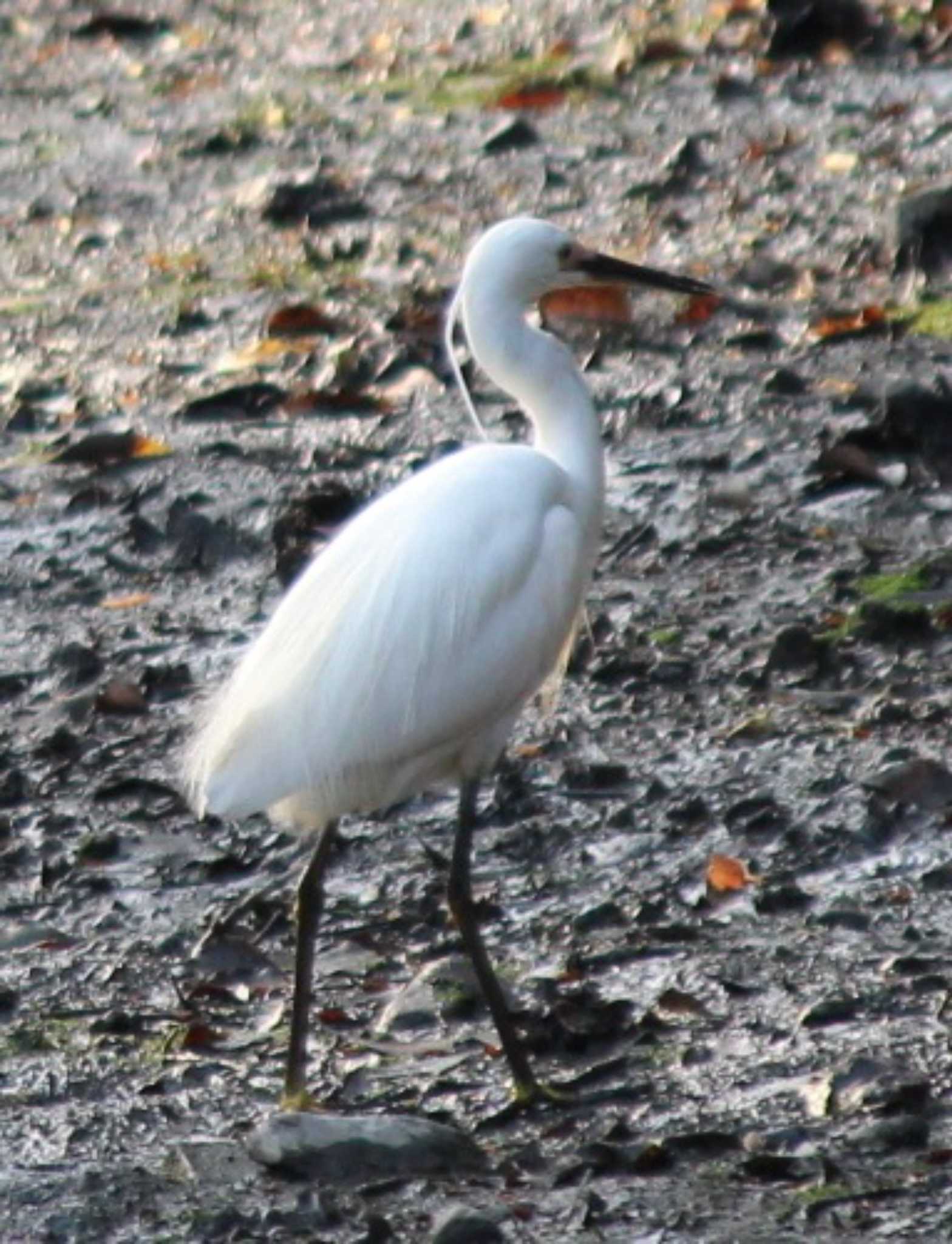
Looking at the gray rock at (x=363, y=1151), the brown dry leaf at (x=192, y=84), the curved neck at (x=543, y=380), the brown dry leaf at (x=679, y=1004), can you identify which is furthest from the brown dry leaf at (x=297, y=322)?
the gray rock at (x=363, y=1151)

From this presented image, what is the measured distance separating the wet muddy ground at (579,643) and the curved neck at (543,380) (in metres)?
0.81

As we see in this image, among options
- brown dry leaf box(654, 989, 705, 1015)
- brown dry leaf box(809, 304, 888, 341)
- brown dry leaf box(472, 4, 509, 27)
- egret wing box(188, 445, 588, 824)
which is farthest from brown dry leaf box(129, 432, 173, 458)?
brown dry leaf box(472, 4, 509, 27)

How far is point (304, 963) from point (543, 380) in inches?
48.5

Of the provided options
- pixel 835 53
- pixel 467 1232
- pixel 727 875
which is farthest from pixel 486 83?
pixel 467 1232

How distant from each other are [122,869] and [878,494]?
229 cm

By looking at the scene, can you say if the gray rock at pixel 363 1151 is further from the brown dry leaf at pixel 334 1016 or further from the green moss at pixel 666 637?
the green moss at pixel 666 637

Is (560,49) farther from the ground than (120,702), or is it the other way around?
(560,49)

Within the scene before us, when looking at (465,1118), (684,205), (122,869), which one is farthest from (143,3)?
(465,1118)

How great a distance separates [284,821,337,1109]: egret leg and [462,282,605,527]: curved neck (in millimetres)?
844

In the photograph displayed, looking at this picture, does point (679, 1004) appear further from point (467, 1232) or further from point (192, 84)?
point (192, 84)

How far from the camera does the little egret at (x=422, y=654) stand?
5.11m

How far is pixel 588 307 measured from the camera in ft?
28.1

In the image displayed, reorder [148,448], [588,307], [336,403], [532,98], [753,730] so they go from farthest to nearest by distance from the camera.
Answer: [532,98], [588,307], [336,403], [148,448], [753,730]

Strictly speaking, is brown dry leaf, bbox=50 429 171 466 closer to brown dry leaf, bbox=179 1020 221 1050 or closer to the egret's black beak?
the egret's black beak
